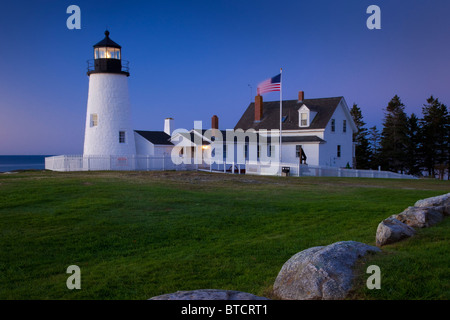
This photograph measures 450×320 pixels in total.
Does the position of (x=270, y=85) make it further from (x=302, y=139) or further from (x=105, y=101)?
(x=105, y=101)

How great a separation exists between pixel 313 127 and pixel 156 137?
15359 millimetres

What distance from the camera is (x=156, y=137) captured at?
3856 cm

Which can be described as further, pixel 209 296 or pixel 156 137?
pixel 156 137

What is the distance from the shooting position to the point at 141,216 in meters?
12.4

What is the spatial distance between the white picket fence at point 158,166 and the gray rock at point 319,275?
24939mm

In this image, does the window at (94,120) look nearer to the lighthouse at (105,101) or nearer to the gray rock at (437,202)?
the lighthouse at (105,101)

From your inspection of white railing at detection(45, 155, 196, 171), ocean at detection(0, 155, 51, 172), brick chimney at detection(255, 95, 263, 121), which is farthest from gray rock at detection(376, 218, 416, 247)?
ocean at detection(0, 155, 51, 172)

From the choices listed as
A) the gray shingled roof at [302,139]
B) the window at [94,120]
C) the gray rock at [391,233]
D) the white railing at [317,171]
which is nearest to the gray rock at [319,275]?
the gray rock at [391,233]

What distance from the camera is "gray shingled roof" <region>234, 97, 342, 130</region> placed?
124 ft

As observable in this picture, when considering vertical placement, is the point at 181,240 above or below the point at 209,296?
below

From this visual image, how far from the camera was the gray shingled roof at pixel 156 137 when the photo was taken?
37.3 meters

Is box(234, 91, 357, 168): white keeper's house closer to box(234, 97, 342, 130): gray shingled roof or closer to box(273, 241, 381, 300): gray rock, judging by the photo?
box(234, 97, 342, 130): gray shingled roof

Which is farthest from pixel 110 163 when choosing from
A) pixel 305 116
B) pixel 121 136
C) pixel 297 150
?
pixel 305 116
